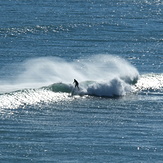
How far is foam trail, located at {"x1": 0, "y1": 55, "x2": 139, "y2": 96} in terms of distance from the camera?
83500 millimetres

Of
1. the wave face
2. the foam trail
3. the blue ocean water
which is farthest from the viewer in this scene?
the foam trail

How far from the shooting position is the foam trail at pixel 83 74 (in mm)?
83500

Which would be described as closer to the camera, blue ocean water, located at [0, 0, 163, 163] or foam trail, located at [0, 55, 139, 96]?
blue ocean water, located at [0, 0, 163, 163]

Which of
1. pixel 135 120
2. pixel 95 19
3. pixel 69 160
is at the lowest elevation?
pixel 69 160

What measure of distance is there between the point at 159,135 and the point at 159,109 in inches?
318

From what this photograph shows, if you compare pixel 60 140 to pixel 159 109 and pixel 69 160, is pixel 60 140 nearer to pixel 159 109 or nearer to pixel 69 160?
pixel 69 160

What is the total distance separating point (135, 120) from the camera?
7431cm

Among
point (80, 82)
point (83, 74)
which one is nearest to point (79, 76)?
point (83, 74)

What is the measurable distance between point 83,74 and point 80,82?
451cm

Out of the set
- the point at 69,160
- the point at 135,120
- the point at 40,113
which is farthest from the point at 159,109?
the point at 69,160

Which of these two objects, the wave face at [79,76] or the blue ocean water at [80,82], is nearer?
the blue ocean water at [80,82]

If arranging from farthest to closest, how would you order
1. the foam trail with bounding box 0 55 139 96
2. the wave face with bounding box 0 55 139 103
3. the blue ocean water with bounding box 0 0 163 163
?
the foam trail with bounding box 0 55 139 96 < the wave face with bounding box 0 55 139 103 < the blue ocean water with bounding box 0 0 163 163

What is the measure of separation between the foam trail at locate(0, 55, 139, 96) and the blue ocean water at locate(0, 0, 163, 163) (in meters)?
0.09

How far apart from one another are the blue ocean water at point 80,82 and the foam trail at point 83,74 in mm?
93
